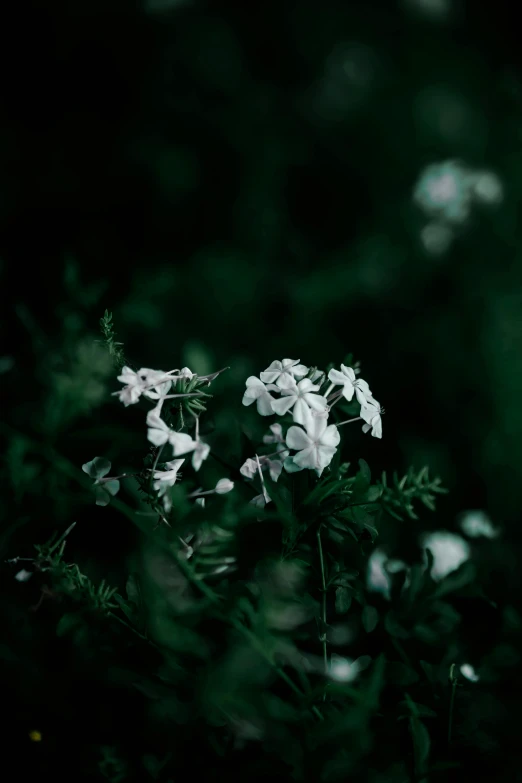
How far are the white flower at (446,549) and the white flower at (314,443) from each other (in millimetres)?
601

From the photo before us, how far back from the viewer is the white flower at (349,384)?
76 centimetres

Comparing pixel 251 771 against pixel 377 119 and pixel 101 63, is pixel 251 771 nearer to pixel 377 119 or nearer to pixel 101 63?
pixel 377 119

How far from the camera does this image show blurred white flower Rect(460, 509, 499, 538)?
4.23 ft

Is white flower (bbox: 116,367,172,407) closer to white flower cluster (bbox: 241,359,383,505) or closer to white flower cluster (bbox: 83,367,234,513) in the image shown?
white flower cluster (bbox: 83,367,234,513)

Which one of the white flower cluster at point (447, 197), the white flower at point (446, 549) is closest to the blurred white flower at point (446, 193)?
→ the white flower cluster at point (447, 197)

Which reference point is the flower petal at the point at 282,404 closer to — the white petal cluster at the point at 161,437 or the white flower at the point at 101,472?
the white petal cluster at the point at 161,437

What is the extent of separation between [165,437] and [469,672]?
1.93 feet

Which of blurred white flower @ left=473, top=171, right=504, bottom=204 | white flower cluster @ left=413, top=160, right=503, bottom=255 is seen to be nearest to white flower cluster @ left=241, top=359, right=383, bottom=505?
white flower cluster @ left=413, top=160, right=503, bottom=255

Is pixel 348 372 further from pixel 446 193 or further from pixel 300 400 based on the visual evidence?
pixel 446 193

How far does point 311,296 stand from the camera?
1735 millimetres

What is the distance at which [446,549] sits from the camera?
3.96 feet

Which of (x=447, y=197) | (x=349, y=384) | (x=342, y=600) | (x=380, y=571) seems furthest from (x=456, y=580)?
(x=447, y=197)

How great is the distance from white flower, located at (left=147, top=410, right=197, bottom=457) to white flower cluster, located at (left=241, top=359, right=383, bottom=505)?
93 mm

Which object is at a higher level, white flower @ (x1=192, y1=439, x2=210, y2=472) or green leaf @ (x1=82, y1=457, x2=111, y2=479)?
white flower @ (x1=192, y1=439, x2=210, y2=472)
